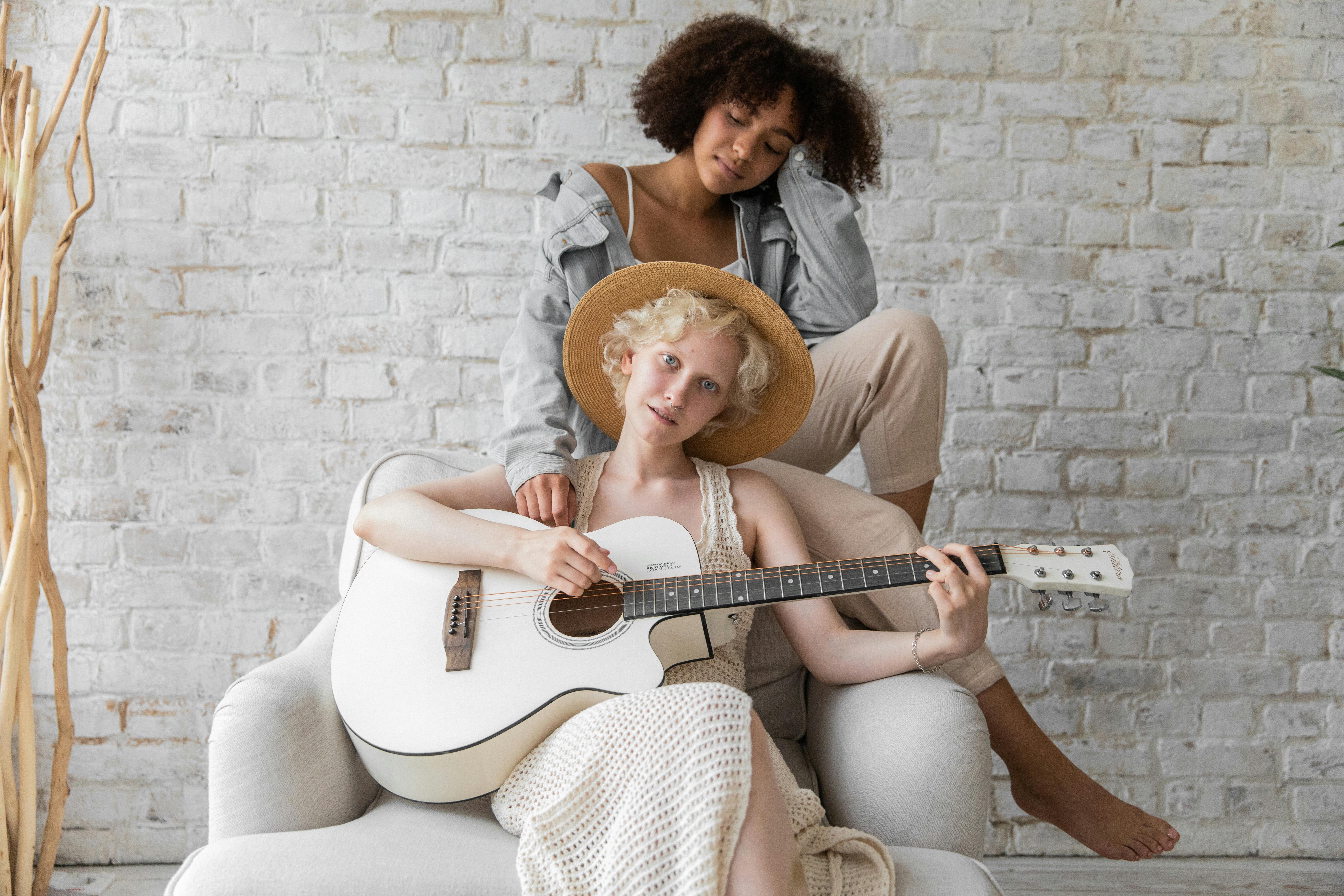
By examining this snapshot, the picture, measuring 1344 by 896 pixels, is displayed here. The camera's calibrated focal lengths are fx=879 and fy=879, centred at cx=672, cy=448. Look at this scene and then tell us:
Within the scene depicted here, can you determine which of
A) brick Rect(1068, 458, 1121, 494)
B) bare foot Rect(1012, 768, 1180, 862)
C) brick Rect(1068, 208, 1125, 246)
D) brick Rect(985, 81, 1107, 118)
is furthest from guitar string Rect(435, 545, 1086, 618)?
brick Rect(985, 81, 1107, 118)

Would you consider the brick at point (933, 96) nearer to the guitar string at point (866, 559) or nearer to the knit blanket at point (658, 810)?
the guitar string at point (866, 559)

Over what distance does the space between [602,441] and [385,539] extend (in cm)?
56

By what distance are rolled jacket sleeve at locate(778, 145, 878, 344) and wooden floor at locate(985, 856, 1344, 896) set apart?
4.33ft

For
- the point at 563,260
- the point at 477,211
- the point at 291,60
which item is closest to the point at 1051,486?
the point at 563,260

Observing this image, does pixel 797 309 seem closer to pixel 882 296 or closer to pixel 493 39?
pixel 882 296

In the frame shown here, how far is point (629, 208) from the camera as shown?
5.80 ft

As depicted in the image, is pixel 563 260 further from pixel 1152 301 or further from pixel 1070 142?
pixel 1152 301

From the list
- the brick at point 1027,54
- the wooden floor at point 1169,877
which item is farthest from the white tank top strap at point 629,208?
the wooden floor at point 1169,877

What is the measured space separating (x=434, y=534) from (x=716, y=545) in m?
0.42

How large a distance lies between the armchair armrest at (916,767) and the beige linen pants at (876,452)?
192 millimetres

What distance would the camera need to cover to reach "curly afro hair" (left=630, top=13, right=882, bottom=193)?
1684 millimetres

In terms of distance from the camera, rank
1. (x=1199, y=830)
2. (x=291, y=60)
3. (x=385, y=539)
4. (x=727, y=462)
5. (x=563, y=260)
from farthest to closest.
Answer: (x=1199, y=830), (x=291, y=60), (x=563, y=260), (x=727, y=462), (x=385, y=539)

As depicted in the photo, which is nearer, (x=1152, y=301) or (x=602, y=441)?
(x=602, y=441)

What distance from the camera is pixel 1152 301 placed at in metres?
2.09
